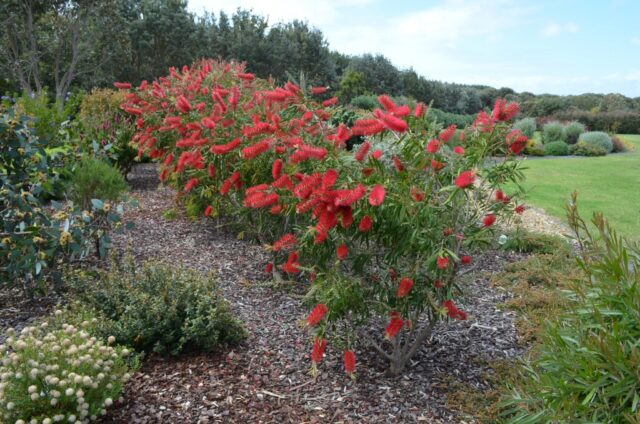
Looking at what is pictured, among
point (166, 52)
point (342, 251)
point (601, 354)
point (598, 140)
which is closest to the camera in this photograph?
point (601, 354)

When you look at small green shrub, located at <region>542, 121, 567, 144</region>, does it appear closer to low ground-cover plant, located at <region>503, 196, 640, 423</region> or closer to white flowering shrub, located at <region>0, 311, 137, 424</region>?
low ground-cover plant, located at <region>503, 196, 640, 423</region>

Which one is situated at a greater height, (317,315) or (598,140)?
(598,140)

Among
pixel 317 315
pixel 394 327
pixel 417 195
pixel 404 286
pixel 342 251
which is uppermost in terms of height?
pixel 417 195

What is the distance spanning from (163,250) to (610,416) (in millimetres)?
4228

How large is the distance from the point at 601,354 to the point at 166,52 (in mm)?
29083

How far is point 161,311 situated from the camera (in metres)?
3.21

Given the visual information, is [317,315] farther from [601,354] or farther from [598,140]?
[598,140]

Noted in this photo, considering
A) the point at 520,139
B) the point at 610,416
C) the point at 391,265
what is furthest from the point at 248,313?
the point at 610,416

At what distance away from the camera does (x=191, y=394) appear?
114 inches

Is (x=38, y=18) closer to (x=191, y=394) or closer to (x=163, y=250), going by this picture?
(x=163, y=250)

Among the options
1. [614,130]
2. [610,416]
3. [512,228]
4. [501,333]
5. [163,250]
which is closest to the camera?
[610,416]

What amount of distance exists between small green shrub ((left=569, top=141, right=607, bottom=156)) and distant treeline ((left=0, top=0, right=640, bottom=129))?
901cm

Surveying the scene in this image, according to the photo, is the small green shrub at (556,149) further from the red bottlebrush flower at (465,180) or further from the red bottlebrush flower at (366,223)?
the red bottlebrush flower at (366,223)

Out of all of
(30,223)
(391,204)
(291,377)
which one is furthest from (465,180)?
(30,223)
